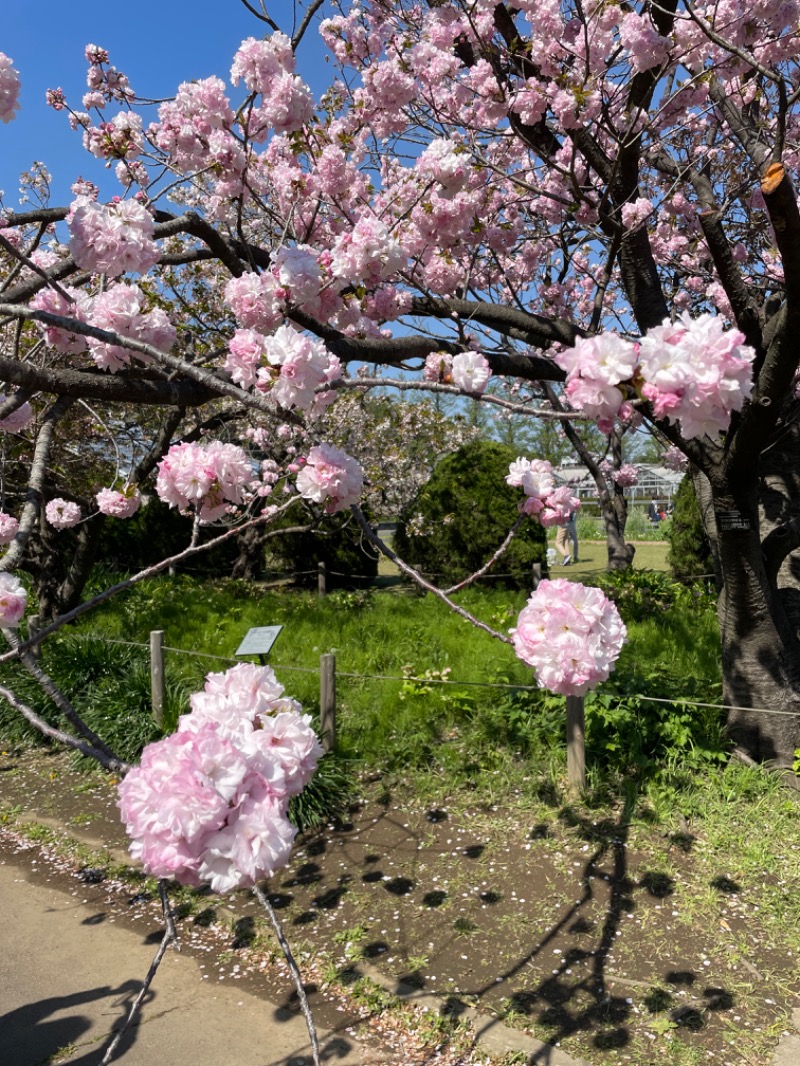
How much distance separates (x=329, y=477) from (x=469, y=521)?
25.6ft

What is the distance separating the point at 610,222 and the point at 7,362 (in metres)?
3.10

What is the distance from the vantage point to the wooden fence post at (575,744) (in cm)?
393

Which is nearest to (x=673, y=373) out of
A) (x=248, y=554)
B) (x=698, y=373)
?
(x=698, y=373)

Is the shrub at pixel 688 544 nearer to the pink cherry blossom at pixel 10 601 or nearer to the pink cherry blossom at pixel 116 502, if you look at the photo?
the pink cherry blossom at pixel 116 502

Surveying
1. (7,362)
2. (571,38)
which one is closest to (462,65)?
(571,38)

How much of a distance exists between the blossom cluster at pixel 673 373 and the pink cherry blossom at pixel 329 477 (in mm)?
761

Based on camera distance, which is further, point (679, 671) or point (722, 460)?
point (679, 671)

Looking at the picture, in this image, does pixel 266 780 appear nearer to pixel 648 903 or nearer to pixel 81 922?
pixel 648 903

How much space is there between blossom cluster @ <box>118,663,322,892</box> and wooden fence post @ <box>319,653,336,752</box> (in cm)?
318

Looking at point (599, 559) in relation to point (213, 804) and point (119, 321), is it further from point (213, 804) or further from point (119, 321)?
point (213, 804)

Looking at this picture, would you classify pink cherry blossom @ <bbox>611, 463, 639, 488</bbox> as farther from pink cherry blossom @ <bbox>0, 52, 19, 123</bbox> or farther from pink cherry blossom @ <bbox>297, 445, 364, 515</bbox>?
pink cherry blossom @ <bbox>0, 52, 19, 123</bbox>

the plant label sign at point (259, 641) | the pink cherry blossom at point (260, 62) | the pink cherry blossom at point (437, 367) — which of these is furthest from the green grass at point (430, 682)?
the pink cherry blossom at point (260, 62)

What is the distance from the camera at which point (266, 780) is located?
126cm

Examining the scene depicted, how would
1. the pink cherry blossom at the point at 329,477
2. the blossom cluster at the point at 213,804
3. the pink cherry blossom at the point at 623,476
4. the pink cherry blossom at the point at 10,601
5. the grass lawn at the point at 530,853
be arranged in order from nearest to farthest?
1. the blossom cluster at the point at 213,804
2. the pink cherry blossom at the point at 329,477
3. the pink cherry blossom at the point at 10,601
4. the grass lawn at the point at 530,853
5. the pink cherry blossom at the point at 623,476
